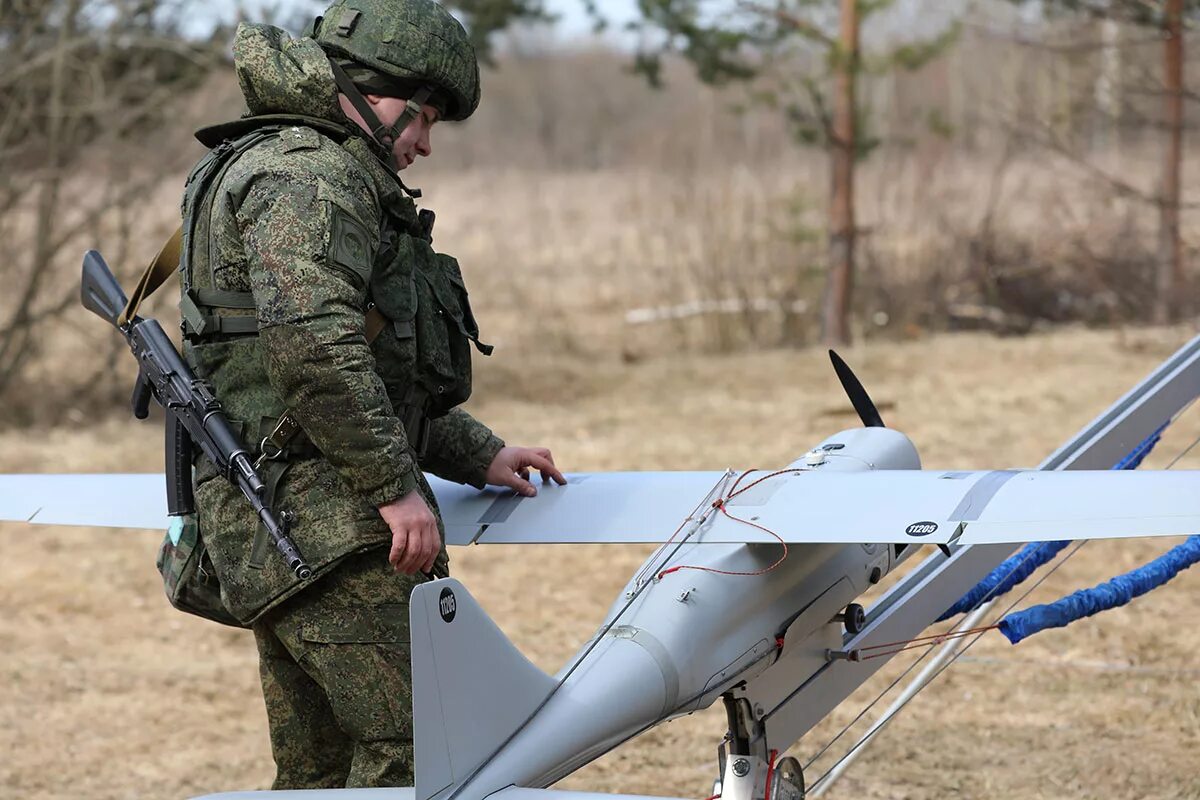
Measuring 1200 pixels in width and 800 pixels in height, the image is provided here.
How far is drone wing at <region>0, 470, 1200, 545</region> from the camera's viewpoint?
377cm

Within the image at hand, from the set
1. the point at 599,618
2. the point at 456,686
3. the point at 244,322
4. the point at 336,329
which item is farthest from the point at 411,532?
the point at 599,618

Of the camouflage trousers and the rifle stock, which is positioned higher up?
the rifle stock

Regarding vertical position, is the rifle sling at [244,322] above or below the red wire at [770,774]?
above

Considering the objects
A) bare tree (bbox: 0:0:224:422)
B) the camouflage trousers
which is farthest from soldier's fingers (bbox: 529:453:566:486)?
bare tree (bbox: 0:0:224:422)

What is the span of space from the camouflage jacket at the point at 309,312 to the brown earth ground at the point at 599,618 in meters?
2.80

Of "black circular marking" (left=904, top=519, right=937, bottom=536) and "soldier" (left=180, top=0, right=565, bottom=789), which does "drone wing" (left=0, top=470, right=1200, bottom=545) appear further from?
"soldier" (left=180, top=0, right=565, bottom=789)

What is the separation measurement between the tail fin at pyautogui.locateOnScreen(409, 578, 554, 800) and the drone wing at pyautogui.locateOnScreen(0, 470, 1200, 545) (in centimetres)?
80

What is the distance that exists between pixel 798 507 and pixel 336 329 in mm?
1476

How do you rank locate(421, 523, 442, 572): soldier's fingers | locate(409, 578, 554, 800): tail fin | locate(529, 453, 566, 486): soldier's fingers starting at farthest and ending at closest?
locate(529, 453, 566, 486): soldier's fingers < locate(421, 523, 442, 572): soldier's fingers < locate(409, 578, 554, 800): tail fin

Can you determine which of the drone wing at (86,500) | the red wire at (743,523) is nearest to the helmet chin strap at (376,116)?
the red wire at (743,523)

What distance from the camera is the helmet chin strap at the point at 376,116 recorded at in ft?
11.8

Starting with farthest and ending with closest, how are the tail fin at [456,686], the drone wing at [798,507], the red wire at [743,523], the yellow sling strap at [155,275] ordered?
the red wire at [743,523] → the yellow sling strap at [155,275] → the drone wing at [798,507] → the tail fin at [456,686]

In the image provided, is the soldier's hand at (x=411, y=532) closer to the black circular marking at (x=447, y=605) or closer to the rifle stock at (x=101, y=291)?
the black circular marking at (x=447, y=605)

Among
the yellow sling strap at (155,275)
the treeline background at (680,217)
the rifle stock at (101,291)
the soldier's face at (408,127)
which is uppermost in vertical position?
the soldier's face at (408,127)
